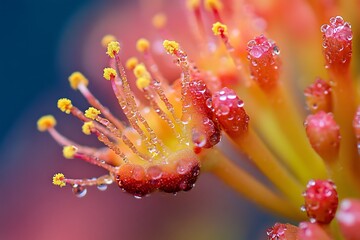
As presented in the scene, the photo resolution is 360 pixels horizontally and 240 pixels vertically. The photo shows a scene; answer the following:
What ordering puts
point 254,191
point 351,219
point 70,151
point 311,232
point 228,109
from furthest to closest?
point 254,191
point 70,151
point 228,109
point 311,232
point 351,219

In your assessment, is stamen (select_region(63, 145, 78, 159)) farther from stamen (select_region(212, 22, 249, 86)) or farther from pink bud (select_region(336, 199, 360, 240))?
pink bud (select_region(336, 199, 360, 240))

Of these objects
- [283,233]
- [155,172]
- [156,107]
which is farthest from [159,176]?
[283,233]

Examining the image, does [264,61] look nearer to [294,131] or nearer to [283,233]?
[294,131]

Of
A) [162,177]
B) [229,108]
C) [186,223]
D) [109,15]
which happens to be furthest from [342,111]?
[109,15]

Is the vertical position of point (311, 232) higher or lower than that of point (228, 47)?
lower

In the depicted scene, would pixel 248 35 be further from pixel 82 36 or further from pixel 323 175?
pixel 82 36

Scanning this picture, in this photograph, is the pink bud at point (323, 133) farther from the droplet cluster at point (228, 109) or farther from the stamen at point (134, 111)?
the stamen at point (134, 111)

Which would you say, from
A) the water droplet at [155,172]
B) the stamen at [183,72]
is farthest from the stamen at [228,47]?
the water droplet at [155,172]
